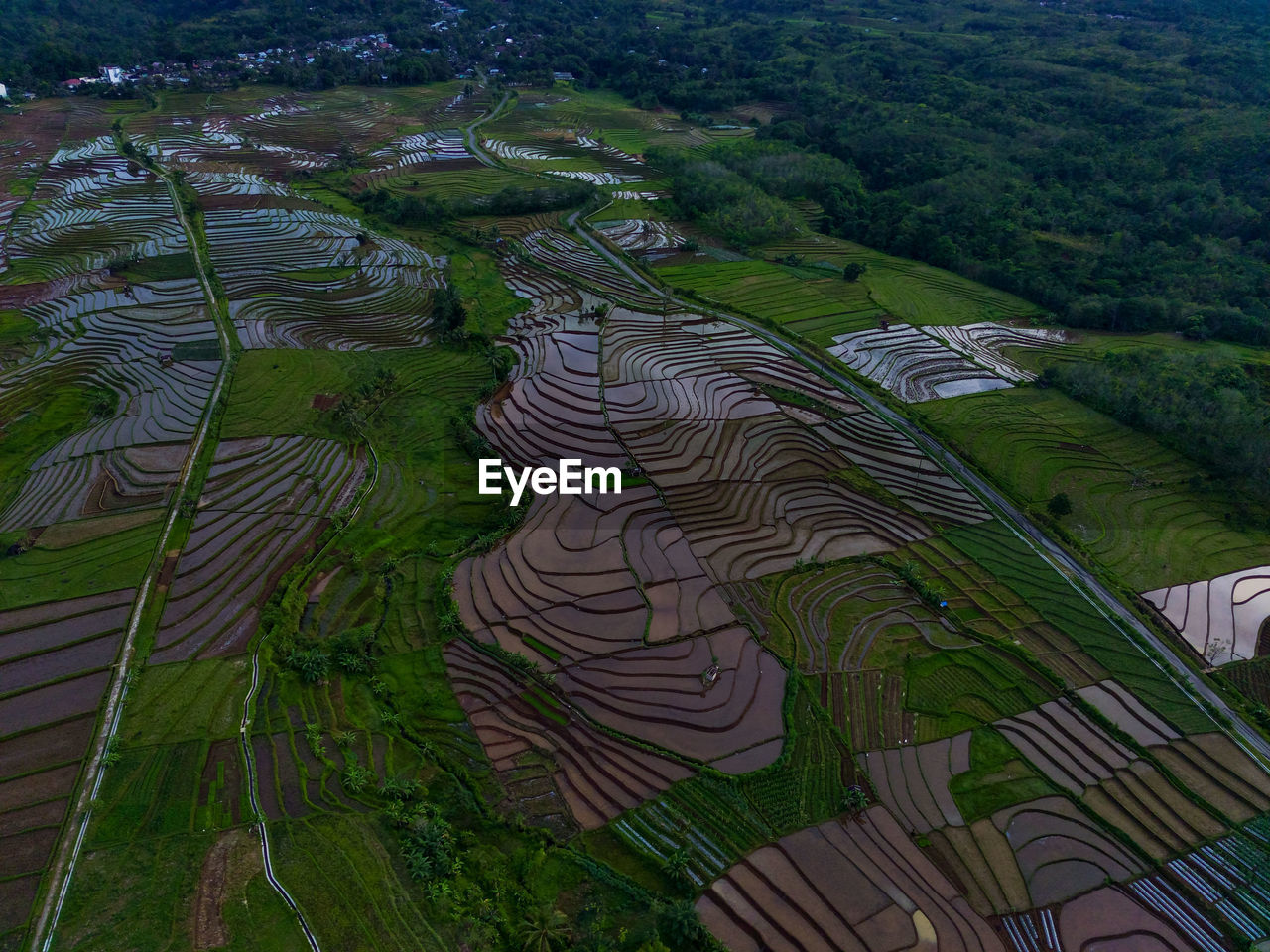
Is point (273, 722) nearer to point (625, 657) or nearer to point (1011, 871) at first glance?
point (625, 657)

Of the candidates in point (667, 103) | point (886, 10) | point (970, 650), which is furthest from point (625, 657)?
point (886, 10)

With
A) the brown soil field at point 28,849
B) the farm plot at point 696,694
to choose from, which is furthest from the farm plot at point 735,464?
the brown soil field at point 28,849

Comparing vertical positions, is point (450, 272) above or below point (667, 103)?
below

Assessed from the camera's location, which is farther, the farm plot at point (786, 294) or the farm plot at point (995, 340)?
the farm plot at point (786, 294)

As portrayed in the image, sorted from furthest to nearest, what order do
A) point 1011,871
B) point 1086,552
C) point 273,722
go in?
point 1086,552 → point 273,722 → point 1011,871

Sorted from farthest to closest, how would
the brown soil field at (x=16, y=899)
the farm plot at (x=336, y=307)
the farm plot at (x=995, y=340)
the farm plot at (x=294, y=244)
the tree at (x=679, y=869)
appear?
1. the farm plot at (x=294, y=244)
2. the farm plot at (x=995, y=340)
3. the farm plot at (x=336, y=307)
4. the tree at (x=679, y=869)
5. the brown soil field at (x=16, y=899)

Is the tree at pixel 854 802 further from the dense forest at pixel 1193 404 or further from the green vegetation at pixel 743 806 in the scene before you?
the dense forest at pixel 1193 404
